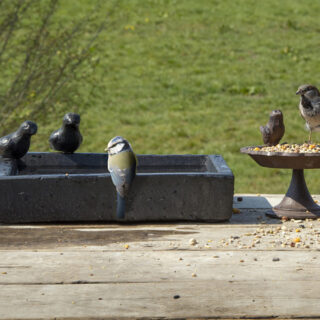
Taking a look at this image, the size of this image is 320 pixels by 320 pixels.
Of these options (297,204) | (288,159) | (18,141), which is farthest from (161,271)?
(18,141)

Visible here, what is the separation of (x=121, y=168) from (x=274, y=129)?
3.16 ft

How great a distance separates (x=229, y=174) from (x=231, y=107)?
5.30 meters

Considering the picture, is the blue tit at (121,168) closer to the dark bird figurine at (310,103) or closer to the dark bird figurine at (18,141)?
the dark bird figurine at (18,141)

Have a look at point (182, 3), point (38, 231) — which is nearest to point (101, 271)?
point (38, 231)

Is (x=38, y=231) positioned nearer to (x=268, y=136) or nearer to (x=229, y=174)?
(x=229, y=174)

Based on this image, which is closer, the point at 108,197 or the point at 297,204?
the point at 108,197

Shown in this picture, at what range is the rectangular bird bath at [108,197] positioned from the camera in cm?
318

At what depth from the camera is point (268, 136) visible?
3.57 m

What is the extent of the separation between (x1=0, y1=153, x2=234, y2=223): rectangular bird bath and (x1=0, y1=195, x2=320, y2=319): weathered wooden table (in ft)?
0.21

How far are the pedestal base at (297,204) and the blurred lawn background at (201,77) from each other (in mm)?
2582

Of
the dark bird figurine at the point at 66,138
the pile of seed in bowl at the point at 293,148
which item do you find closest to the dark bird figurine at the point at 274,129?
the pile of seed in bowl at the point at 293,148

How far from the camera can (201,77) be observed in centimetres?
920

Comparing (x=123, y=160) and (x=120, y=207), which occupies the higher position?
(x=123, y=160)

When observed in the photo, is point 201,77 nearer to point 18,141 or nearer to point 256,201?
point 256,201
